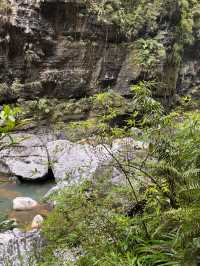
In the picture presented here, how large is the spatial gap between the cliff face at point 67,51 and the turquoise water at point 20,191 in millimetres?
3497

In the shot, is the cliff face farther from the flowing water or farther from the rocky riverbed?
the flowing water

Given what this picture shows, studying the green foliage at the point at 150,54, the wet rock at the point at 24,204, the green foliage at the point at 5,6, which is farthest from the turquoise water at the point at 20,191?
the green foliage at the point at 150,54

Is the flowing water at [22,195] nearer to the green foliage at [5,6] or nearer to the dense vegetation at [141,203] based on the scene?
the dense vegetation at [141,203]

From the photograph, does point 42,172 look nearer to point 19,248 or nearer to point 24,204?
point 24,204

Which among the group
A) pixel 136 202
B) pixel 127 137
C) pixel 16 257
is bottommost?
pixel 16 257

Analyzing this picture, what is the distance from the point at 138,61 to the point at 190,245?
30.6 feet

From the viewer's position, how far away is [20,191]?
7543 mm

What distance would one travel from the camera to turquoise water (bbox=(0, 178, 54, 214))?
687 centimetres

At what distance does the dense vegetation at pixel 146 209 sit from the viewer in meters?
3.18

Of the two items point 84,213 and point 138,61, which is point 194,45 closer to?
point 138,61

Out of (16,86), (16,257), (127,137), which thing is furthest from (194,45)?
(16,257)

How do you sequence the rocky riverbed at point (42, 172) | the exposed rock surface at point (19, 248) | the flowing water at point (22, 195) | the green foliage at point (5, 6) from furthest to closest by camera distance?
the green foliage at point (5, 6) → the flowing water at point (22, 195) → the rocky riverbed at point (42, 172) → the exposed rock surface at point (19, 248)

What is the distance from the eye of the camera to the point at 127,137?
162 inches

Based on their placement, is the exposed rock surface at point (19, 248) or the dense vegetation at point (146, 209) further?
the exposed rock surface at point (19, 248)
